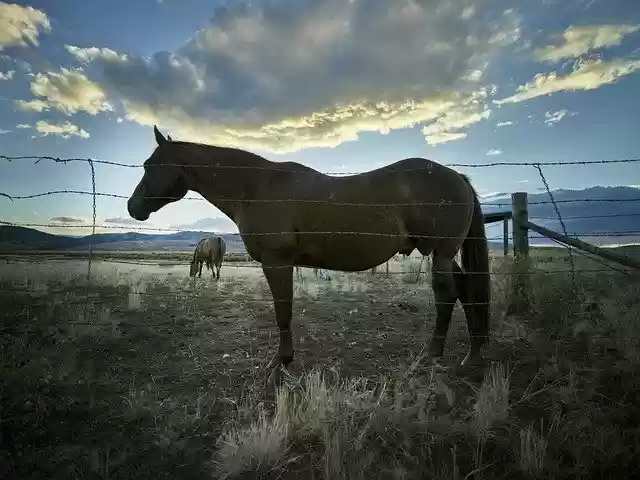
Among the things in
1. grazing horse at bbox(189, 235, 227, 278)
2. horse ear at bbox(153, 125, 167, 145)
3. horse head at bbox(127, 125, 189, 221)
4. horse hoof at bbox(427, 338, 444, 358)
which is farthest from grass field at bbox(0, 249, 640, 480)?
grazing horse at bbox(189, 235, 227, 278)

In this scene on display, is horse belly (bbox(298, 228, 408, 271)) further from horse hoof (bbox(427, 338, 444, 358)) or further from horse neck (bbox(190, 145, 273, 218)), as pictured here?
horse hoof (bbox(427, 338, 444, 358))

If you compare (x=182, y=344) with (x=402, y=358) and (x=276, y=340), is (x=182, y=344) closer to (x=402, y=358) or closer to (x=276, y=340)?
(x=276, y=340)

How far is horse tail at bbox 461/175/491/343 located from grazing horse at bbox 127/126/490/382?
2 cm

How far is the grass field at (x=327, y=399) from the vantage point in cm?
236

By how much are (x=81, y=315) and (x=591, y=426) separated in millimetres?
6607

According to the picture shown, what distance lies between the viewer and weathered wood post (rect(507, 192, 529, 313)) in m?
5.98

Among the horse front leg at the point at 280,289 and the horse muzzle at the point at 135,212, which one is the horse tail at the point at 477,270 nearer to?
the horse front leg at the point at 280,289

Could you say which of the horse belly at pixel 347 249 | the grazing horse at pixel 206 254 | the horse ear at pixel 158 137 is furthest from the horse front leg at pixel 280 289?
the grazing horse at pixel 206 254

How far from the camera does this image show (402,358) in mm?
4516

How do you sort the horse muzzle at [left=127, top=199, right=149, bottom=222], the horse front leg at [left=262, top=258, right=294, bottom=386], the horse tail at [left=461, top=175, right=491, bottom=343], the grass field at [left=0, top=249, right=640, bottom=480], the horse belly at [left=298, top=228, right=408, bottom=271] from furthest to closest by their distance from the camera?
the horse tail at [left=461, top=175, right=491, bottom=343] → the horse muzzle at [left=127, top=199, right=149, bottom=222] → the horse belly at [left=298, top=228, right=408, bottom=271] → the horse front leg at [left=262, top=258, right=294, bottom=386] → the grass field at [left=0, top=249, right=640, bottom=480]

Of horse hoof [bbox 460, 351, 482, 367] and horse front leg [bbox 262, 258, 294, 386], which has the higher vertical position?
horse front leg [bbox 262, 258, 294, 386]

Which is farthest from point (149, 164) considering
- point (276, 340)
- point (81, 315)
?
point (81, 315)

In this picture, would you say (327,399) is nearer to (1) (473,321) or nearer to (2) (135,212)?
(1) (473,321)

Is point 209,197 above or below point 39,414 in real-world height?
above
